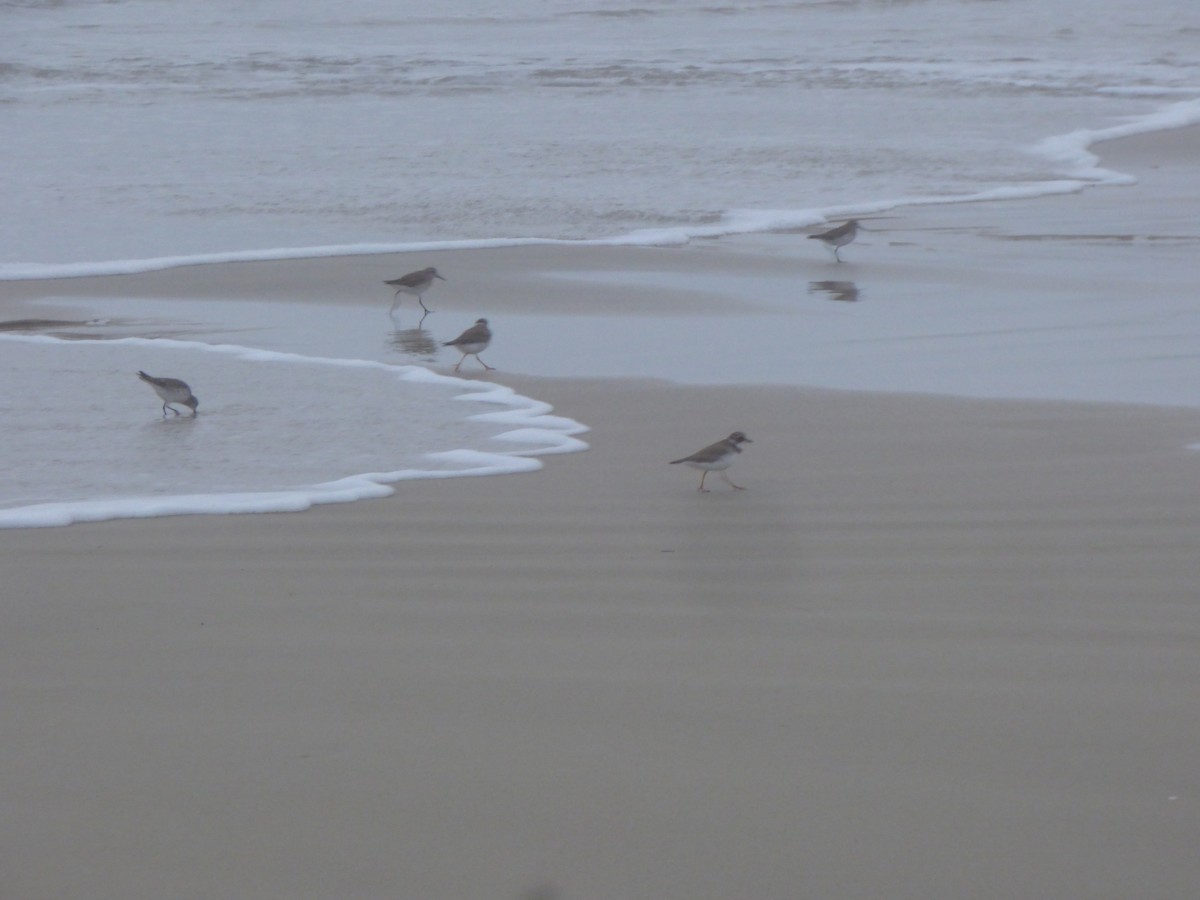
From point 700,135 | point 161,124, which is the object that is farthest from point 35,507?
point 161,124

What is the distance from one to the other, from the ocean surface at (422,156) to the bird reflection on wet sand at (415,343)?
1.75 ft

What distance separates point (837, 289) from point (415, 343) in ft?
8.98

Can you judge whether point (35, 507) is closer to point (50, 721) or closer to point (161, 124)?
point (50, 721)

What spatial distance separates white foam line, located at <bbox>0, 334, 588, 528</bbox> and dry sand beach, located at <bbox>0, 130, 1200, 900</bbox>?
11 centimetres

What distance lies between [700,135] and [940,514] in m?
13.6

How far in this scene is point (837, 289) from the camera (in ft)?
31.9

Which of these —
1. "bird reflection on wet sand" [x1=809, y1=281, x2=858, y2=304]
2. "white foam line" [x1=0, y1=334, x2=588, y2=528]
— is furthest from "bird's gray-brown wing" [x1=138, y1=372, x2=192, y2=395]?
"bird reflection on wet sand" [x1=809, y1=281, x2=858, y2=304]

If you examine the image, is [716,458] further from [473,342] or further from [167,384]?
[473,342]

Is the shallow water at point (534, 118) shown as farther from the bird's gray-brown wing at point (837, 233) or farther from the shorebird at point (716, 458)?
the shorebird at point (716, 458)

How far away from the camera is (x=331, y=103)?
71.7 feet

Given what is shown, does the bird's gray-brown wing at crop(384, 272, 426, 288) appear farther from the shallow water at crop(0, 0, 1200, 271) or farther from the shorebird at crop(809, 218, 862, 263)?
the shorebird at crop(809, 218, 862, 263)

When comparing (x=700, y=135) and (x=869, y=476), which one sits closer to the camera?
(x=869, y=476)

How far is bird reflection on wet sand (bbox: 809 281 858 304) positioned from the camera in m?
9.42

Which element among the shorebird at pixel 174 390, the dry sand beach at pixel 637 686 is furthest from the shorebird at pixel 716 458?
the shorebird at pixel 174 390
